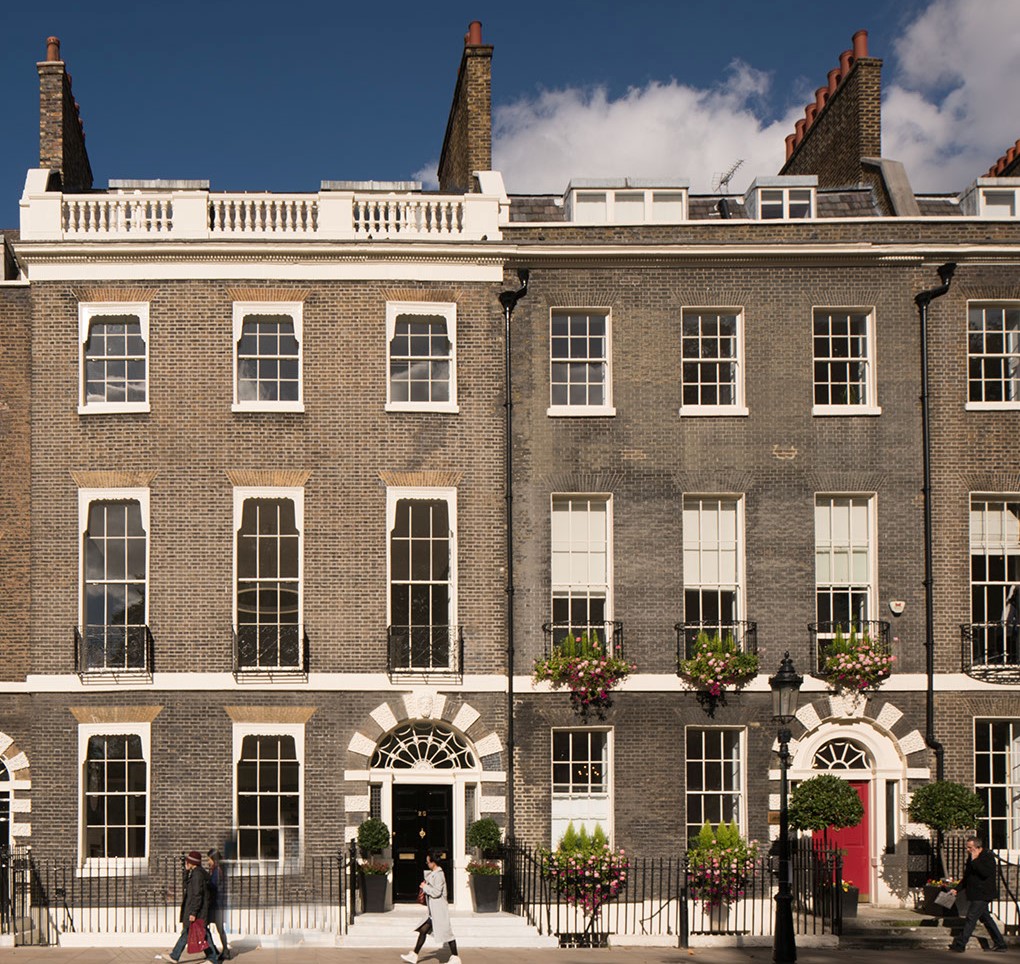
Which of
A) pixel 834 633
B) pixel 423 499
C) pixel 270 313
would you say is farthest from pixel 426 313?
pixel 834 633

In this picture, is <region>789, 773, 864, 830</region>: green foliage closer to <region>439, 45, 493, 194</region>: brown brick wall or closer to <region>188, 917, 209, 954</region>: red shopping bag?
<region>188, 917, 209, 954</region>: red shopping bag

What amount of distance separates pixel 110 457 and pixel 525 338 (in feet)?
24.4

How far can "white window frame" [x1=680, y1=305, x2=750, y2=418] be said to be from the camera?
26344mm

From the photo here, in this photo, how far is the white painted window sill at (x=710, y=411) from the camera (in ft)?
86.3

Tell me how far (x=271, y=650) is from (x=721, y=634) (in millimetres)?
7716

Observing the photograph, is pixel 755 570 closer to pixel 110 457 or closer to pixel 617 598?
pixel 617 598

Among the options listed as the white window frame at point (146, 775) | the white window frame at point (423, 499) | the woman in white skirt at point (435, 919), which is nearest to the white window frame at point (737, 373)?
the white window frame at point (423, 499)

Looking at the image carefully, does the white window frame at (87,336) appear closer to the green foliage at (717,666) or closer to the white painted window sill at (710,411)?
the white painted window sill at (710,411)

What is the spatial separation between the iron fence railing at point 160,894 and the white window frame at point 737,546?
7685 millimetres

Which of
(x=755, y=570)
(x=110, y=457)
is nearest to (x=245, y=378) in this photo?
(x=110, y=457)

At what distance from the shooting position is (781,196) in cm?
2839

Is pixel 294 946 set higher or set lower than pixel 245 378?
lower

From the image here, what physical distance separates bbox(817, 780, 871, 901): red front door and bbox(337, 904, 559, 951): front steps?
226 inches

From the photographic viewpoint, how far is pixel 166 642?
25406 mm
